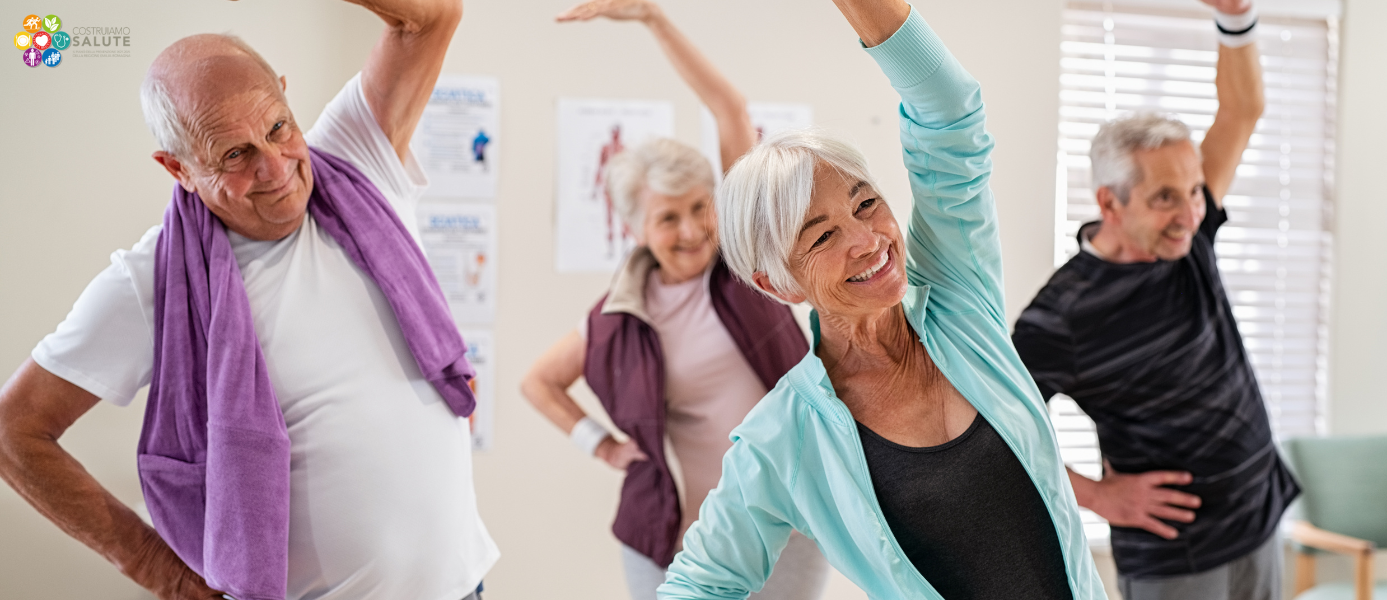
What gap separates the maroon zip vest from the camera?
212 cm

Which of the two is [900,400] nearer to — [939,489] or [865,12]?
[939,489]

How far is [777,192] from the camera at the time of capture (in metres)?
1.21

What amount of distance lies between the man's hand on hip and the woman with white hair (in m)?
0.68

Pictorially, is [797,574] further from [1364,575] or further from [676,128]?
[1364,575]

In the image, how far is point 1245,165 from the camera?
3459 millimetres

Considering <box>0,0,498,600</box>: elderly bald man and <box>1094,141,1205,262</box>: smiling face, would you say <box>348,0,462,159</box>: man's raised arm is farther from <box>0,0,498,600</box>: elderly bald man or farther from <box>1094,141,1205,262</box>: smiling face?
<box>1094,141,1205,262</box>: smiling face

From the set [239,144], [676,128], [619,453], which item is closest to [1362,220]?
[676,128]

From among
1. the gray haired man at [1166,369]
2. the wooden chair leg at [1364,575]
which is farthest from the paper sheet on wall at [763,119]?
the wooden chair leg at [1364,575]

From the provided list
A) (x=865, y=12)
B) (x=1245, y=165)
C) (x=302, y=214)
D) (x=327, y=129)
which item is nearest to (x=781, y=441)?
(x=865, y=12)

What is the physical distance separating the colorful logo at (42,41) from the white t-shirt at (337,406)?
435mm

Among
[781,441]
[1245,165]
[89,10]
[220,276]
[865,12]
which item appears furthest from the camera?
[1245,165]

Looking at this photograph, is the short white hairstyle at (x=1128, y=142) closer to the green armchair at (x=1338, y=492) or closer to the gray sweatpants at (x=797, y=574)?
the gray sweatpants at (x=797, y=574)

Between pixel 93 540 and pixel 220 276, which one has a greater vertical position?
pixel 220 276

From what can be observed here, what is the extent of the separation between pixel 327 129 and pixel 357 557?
772 millimetres
